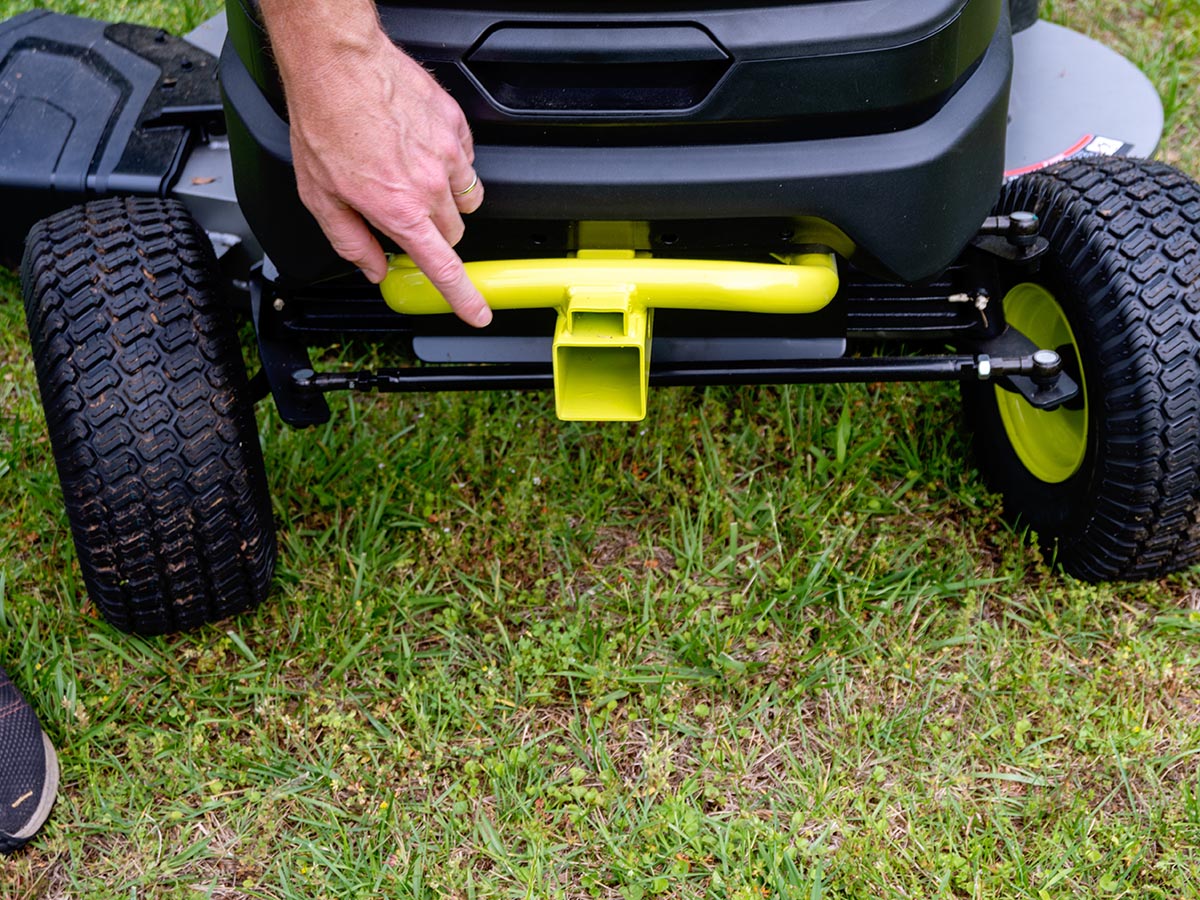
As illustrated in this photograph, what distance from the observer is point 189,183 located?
96.5 inches

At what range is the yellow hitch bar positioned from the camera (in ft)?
5.18

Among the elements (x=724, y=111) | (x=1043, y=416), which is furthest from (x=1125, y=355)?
(x=724, y=111)

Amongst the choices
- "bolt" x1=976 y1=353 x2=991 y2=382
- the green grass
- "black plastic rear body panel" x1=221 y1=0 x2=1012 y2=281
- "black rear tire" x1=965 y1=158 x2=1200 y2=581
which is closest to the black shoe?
the green grass

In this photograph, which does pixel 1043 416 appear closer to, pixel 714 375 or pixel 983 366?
pixel 983 366

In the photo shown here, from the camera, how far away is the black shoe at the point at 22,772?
67.6 inches

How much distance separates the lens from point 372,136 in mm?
1420

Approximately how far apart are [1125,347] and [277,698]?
135cm

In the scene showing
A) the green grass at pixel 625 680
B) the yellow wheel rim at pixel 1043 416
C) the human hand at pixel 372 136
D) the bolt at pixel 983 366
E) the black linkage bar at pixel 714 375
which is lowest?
the green grass at pixel 625 680

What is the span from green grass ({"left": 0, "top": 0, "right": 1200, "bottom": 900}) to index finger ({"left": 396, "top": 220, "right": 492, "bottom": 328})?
61 cm

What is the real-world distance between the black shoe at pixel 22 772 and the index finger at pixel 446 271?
879mm

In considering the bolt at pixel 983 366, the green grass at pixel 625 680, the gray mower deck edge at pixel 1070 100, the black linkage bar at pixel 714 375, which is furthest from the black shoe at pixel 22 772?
the gray mower deck edge at pixel 1070 100

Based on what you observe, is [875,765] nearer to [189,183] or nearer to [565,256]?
[565,256]

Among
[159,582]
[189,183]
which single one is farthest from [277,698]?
[189,183]

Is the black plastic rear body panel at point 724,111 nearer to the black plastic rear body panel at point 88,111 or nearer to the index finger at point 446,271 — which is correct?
the index finger at point 446,271
